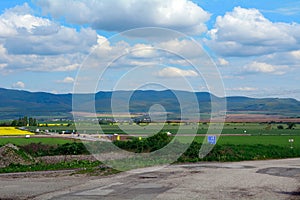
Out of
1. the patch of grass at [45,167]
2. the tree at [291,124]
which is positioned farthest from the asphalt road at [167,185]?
the tree at [291,124]

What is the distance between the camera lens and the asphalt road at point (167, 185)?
1972cm

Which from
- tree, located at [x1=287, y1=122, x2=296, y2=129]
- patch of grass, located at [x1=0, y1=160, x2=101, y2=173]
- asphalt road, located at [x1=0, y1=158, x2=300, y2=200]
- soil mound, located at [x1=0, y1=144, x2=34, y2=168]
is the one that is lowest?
patch of grass, located at [x1=0, y1=160, x2=101, y2=173]

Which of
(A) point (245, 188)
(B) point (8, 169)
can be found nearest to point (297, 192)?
(A) point (245, 188)

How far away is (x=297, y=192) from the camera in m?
20.2

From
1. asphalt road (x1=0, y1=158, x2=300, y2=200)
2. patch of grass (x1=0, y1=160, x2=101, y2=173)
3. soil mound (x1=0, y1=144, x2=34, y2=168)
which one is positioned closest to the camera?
asphalt road (x1=0, y1=158, x2=300, y2=200)

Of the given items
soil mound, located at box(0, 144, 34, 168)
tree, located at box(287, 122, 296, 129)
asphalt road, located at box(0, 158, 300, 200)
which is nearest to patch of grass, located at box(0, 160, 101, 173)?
soil mound, located at box(0, 144, 34, 168)

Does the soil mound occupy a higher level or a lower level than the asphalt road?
higher

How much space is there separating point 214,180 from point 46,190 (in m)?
8.29

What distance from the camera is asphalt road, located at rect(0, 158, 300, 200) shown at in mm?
19719

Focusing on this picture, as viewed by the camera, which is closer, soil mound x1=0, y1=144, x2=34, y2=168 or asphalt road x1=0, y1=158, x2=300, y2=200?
asphalt road x1=0, y1=158, x2=300, y2=200

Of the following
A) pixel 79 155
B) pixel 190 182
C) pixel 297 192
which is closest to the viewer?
pixel 297 192

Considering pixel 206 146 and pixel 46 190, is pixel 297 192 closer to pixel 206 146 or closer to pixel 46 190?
pixel 46 190

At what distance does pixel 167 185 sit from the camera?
22688mm

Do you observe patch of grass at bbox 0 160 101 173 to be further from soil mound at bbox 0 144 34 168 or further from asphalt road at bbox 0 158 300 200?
asphalt road at bbox 0 158 300 200
